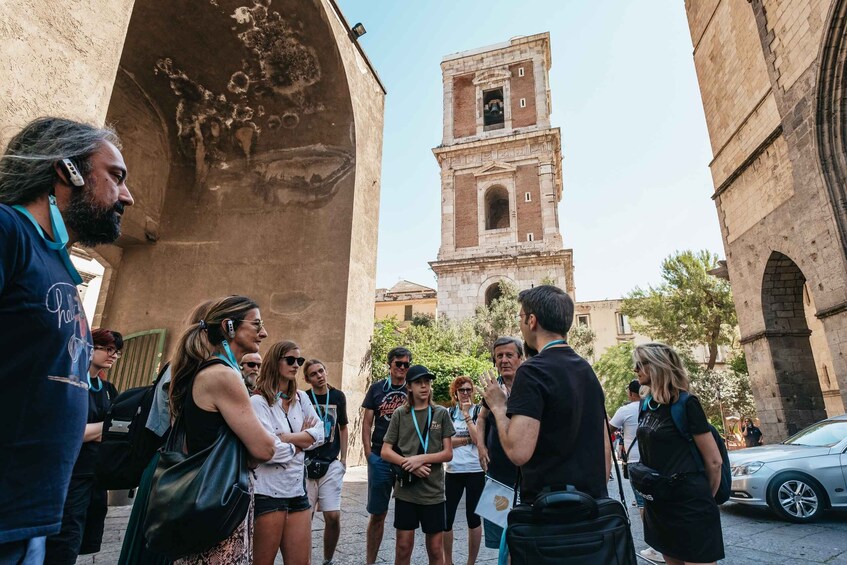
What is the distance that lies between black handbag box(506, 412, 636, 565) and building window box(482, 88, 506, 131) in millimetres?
31519

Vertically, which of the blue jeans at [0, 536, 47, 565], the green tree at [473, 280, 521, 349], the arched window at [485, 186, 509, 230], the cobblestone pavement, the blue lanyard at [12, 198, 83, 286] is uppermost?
the arched window at [485, 186, 509, 230]

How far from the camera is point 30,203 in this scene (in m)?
1.30

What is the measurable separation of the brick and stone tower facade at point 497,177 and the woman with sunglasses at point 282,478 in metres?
22.4

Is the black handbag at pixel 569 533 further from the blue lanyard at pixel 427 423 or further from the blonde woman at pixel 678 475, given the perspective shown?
the blue lanyard at pixel 427 423

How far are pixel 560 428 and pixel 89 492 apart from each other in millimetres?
2640

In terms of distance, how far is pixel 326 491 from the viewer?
378 cm

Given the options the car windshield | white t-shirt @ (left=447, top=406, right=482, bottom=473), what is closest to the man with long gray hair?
white t-shirt @ (left=447, top=406, right=482, bottom=473)

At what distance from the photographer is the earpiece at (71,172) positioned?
137 centimetres

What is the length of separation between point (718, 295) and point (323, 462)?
24043 mm

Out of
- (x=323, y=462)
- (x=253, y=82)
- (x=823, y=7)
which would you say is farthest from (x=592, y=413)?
A: (x=823, y=7)

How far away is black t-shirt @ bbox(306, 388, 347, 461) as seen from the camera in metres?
3.85

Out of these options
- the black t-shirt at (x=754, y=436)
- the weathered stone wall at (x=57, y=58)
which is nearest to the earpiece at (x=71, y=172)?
the weathered stone wall at (x=57, y=58)

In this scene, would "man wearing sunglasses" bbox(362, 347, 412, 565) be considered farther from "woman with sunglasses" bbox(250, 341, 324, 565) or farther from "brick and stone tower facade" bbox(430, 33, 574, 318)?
"brick and stone tower facade" bbox(430, 33, 574, 318)

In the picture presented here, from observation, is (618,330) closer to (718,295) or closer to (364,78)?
(718,295)
